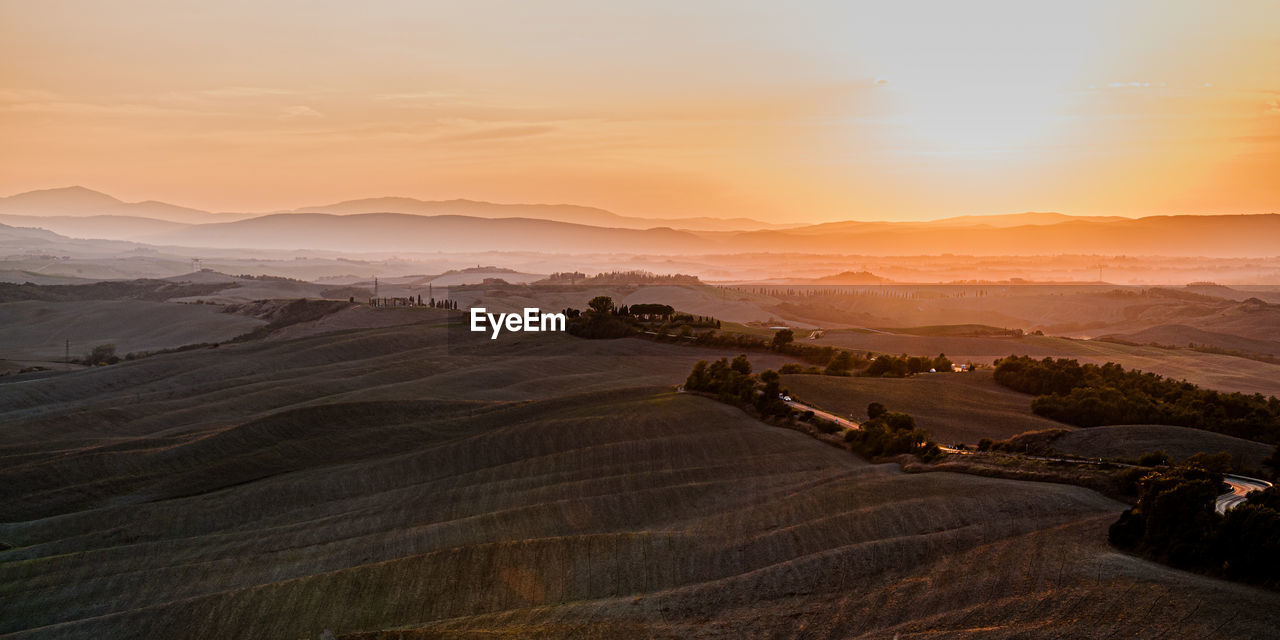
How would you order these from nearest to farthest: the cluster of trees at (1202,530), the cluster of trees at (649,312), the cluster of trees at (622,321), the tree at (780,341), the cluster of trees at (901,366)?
the cluster of trees at (1202,530) < the cluster of trees at (901,366) < the tree at (780,341) < the cluster of trees at (622,321) < the cluster of trees at (649,312)

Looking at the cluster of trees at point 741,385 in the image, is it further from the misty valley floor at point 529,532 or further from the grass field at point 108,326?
the grass field at point 108,326

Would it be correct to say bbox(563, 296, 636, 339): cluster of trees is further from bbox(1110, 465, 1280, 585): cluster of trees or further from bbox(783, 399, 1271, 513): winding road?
bbox(1110, 465, 1280, 585): cluster of trees

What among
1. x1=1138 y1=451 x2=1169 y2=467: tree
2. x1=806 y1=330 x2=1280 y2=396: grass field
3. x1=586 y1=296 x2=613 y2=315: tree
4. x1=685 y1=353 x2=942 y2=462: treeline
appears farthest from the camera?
x1=586 y1=296 x2=613 y2=315: tree

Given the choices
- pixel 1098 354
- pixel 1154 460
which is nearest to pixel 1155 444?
pixel 1154 460

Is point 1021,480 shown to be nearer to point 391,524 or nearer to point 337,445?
point 391,524

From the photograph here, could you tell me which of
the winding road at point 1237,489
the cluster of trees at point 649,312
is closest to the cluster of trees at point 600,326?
the cluster of trees at point 649,312

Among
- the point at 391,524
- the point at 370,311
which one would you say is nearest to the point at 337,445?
the point at 391,524

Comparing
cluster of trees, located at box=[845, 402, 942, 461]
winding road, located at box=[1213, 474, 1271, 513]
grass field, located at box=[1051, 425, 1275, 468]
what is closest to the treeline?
cluster of trees, located at box=[845, 402, 942, 461]

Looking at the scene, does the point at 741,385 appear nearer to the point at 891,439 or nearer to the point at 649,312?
the point at 891,439
